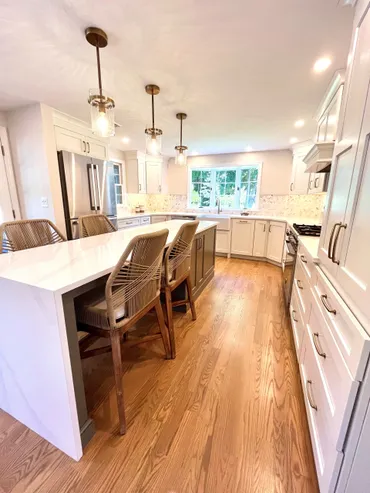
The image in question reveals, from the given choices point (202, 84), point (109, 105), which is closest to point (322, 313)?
point (109, 105)

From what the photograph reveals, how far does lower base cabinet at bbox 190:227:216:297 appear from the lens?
2.49m

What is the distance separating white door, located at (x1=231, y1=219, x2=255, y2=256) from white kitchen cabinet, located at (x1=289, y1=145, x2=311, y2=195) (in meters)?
1.02

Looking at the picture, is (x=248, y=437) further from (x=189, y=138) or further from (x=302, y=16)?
(x=189, y=138)

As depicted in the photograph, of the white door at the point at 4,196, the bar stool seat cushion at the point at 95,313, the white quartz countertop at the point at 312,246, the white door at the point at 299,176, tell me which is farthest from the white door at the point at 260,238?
the white door at the point at 4,196

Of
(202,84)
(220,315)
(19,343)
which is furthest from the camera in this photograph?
(220,315)

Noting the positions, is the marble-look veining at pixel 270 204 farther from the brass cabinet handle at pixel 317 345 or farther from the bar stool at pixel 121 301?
the bar stool at pixel 121 301

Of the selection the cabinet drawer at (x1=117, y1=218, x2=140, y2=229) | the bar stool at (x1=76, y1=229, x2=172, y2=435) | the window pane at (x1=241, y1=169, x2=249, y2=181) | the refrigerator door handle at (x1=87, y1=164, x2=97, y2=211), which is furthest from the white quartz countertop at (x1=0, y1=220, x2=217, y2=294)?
the window pane at (x1=241, y1=169, x2=249, y2=181)

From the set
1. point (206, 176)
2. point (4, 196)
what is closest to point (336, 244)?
point (4, 196)

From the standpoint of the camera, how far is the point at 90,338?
4.89 feet

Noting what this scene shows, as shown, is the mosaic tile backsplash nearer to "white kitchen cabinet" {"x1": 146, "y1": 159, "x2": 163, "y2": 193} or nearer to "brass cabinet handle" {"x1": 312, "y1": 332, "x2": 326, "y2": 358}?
"white kitchen cabinet" {"x1": 146, "y1": 159, "x2": 163, "y2": 193}

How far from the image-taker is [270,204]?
187 inches

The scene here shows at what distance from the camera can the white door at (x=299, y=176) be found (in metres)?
3.94

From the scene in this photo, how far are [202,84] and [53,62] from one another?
4.31 feet

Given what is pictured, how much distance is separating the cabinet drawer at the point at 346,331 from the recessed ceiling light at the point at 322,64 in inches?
70.4
